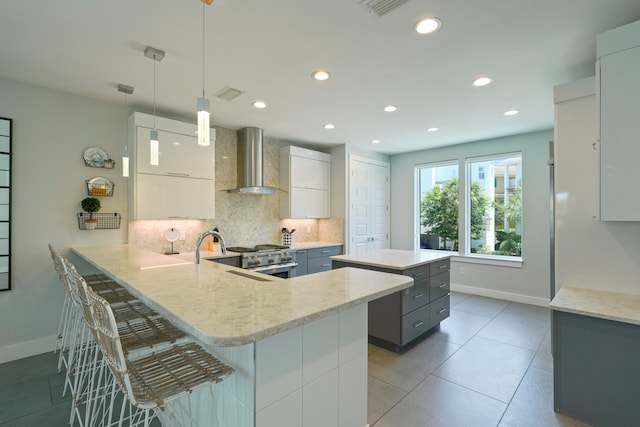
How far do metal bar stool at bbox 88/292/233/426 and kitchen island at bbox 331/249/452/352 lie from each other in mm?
1957

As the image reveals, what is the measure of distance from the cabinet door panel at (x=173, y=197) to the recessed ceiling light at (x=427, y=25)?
2862mm

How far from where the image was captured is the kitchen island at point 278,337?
1075 millimetres

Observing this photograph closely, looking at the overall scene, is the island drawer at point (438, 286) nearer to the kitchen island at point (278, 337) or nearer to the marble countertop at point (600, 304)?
the marble countertop at point (600, 304)

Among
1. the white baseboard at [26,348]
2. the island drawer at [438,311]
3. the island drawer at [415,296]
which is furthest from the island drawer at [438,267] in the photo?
the white baseboard at [26,348]

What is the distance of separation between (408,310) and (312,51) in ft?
8.12

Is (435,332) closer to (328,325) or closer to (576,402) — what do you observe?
(576,402)

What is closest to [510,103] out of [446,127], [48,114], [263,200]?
[446,127]

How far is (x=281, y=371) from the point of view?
1.24 m

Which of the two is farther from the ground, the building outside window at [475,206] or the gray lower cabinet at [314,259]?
the building outside window at [475,206]

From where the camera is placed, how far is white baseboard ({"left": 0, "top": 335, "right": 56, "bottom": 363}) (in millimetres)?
2742

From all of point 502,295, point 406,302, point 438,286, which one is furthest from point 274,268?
point 502,295

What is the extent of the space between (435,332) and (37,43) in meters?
4.44

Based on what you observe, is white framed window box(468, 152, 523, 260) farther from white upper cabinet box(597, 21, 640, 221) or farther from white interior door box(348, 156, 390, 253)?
white upper cabinet box(597, 21, 640, 221)

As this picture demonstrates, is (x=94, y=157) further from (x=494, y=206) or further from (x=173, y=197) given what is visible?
(x=494, y=206)
